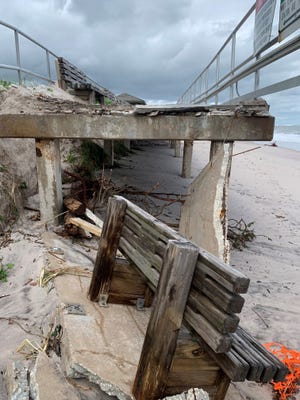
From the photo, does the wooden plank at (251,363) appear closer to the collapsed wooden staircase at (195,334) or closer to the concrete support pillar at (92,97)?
the collapsed wooden staircase at (195,334)

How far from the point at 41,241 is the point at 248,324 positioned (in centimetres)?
263

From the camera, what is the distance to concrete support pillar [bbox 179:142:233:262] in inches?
151

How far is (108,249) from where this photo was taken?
2.81 metres

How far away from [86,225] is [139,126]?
57.1 inches

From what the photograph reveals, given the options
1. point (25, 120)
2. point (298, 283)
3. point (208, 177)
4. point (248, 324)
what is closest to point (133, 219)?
point (248, 324)

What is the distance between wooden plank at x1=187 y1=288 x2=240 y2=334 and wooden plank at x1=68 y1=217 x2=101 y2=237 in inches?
98.0

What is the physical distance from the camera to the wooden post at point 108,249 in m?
2.72

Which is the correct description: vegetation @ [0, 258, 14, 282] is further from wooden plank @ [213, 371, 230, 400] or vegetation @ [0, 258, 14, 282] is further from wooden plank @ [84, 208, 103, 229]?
wooden plank @ [213, 371, 230, 400]

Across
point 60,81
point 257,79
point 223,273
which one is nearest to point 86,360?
point 223,273

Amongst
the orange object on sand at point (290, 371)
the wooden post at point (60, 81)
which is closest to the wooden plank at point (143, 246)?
the orange object on sand at point (290, 371)

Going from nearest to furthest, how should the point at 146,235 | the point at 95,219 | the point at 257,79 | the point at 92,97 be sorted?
1. the point at 146,235
2. the point at 95,219
3. the point at 257,79
4. the point at 92,97

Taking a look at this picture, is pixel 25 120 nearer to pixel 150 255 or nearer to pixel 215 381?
pixel 150 255

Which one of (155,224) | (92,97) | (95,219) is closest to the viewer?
(155,224)

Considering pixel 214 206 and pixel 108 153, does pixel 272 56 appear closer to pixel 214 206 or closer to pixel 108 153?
pixel 214 206
